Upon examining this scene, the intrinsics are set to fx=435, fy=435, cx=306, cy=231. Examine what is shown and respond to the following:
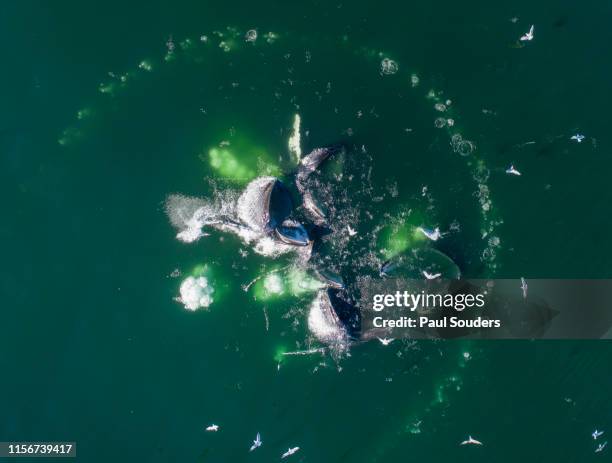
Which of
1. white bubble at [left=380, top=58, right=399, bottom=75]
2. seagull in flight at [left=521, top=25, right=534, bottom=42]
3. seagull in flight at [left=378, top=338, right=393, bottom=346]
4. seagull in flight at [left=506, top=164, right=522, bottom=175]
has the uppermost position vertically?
seagull in flight at [left=521, top=25, right=534, bottom=42]

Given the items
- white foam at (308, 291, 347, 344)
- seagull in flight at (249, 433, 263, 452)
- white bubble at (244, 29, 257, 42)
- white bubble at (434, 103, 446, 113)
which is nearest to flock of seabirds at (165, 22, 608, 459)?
seagull in flight at (249, 433, 263, 452)

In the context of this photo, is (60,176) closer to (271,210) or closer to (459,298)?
(271,210)

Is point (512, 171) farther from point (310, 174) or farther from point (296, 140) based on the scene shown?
point (296, 140)

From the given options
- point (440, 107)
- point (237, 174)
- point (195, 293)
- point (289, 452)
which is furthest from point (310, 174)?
point (289, 452)

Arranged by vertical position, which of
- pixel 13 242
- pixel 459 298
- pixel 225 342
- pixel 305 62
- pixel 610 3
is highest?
pixel 610 3

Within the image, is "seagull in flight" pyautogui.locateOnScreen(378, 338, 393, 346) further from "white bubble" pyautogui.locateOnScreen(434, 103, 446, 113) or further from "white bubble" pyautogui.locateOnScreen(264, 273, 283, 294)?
"white bubble" pyautogui.locateOnScreen(434, 103, 446, 113)

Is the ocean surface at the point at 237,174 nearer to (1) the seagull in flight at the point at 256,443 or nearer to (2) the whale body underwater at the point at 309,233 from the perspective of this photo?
(1) the seagull in flight at the point at 256,443

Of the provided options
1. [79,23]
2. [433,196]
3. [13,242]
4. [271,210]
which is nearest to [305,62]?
[271,210]

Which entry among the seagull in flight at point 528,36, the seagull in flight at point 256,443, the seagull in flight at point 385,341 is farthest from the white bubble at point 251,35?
the seagull in flight at point 256,443
